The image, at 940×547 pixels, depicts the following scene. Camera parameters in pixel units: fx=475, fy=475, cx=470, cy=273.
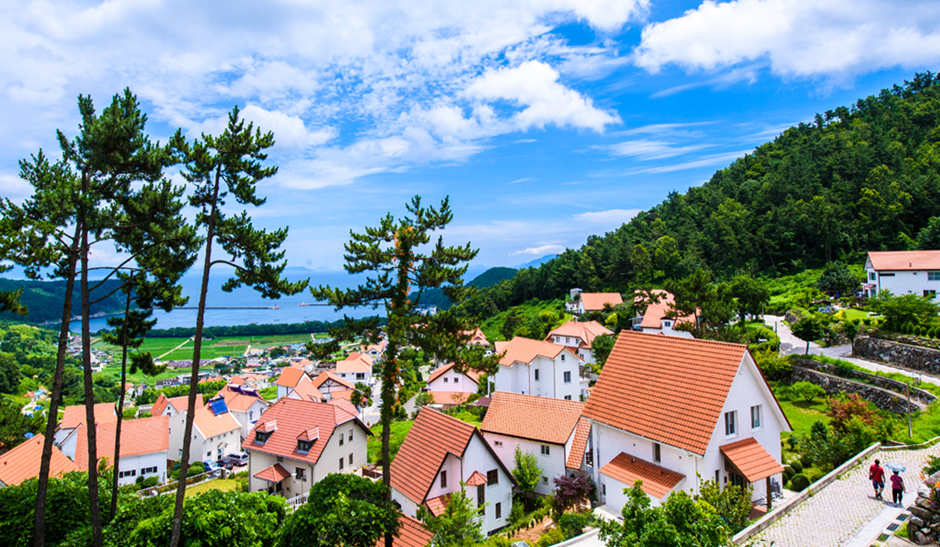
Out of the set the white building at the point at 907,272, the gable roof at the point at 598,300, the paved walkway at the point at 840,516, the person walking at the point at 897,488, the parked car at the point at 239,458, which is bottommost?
the parked car at the point at 239,458

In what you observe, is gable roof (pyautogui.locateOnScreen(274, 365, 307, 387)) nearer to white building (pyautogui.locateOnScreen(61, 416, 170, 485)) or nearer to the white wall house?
the white wall house

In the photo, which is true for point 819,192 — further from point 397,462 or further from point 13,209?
point 13,209

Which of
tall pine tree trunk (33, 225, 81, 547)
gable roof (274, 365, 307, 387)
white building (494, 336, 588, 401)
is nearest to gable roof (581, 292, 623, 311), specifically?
white building (494, 336, 588, 401)

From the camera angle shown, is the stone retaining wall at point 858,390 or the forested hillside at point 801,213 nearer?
the stone retaining wall at point 858,390

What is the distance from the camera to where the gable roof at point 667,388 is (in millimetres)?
17625

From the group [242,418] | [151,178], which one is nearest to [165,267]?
[151,178]

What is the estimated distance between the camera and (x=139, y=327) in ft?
57.7

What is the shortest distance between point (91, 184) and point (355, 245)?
26.5 feet

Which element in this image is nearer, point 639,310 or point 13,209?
point 13,209

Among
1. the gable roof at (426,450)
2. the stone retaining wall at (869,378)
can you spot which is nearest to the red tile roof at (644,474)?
the gable roof at (426,450)

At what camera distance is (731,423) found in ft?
59.4

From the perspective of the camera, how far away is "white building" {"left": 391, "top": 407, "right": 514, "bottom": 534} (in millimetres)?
21125

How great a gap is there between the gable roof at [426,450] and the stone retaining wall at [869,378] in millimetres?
25678

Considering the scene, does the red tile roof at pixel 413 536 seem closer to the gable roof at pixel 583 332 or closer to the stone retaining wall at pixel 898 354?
the stone retaining wall at pixel 898 354
